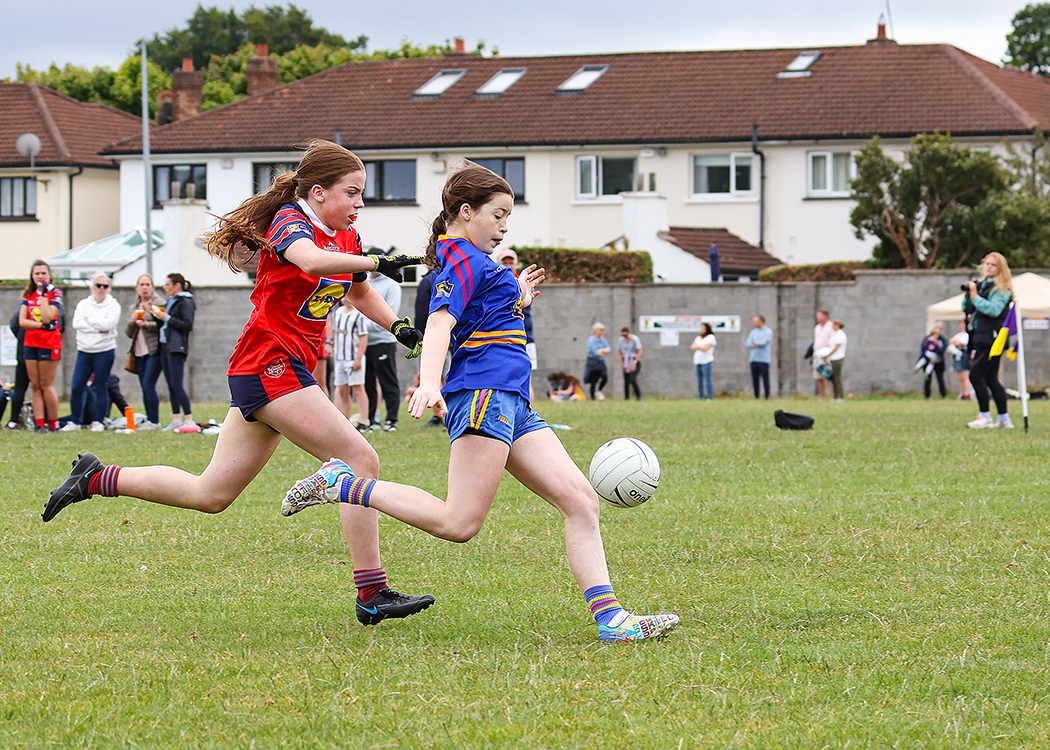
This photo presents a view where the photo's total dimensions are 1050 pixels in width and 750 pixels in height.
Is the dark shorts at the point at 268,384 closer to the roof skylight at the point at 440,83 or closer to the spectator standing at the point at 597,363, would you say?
the spectator standing at the point at 597,363

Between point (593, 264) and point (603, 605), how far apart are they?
94.5 feet

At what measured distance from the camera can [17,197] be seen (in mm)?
48750

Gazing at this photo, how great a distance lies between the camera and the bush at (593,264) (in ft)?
111

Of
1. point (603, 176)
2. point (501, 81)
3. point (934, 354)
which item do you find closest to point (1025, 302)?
point (934, 354)

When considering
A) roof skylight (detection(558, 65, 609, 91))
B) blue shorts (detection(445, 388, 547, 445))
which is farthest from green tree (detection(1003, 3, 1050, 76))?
blue shorts (detection(445, 388, 547, 445))

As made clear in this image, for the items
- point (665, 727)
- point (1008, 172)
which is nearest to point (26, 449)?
point (665, 727)

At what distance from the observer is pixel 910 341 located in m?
30.1

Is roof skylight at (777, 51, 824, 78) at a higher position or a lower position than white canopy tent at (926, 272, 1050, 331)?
higher

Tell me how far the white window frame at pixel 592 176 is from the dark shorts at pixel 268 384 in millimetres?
36237

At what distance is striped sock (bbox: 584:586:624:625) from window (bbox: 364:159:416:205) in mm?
38034

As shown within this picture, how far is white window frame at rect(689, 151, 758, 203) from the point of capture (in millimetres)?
40250

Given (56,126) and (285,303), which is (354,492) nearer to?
(285,303)

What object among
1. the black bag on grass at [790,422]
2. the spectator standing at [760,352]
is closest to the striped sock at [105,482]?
the black bag on grass at [790,422]

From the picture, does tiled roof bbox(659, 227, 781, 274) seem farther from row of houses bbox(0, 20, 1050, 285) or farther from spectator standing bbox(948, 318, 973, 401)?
spectator standing bbox(948, 318, 973, 401)
